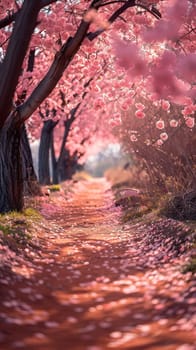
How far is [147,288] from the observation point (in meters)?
7.52

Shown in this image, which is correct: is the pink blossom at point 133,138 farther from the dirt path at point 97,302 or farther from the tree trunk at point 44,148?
the dirt path at point 97,302

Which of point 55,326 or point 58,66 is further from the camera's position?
point 58,66

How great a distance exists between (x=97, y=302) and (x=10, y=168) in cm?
695

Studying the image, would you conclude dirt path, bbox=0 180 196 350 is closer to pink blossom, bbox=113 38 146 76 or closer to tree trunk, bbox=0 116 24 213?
tree trunk, bbox=0 116 24 213

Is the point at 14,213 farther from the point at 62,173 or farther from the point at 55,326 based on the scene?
the point at 62,173

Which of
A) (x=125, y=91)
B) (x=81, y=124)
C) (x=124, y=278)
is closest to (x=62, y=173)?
(x=81, y=124)

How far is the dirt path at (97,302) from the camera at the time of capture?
212 inches

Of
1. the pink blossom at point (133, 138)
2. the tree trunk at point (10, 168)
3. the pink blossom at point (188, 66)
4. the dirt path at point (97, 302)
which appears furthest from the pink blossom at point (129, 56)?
the pink blossom at point (133, 138)

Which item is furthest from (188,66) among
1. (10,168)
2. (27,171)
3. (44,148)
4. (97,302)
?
(44,148)

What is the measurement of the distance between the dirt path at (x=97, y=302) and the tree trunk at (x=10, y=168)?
2.91 m

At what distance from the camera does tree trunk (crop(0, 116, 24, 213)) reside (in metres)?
12.9

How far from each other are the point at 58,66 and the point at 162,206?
4.79 metres

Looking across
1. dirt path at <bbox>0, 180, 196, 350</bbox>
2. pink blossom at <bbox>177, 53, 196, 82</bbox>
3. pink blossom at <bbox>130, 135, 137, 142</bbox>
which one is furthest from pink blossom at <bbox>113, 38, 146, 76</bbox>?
pink blossom at <bbox>130, 135, 137, 142</bbox>

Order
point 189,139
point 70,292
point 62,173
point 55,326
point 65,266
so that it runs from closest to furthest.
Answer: point 55,326
point 70,292
point 65,266
point 189,139
point 62,173
